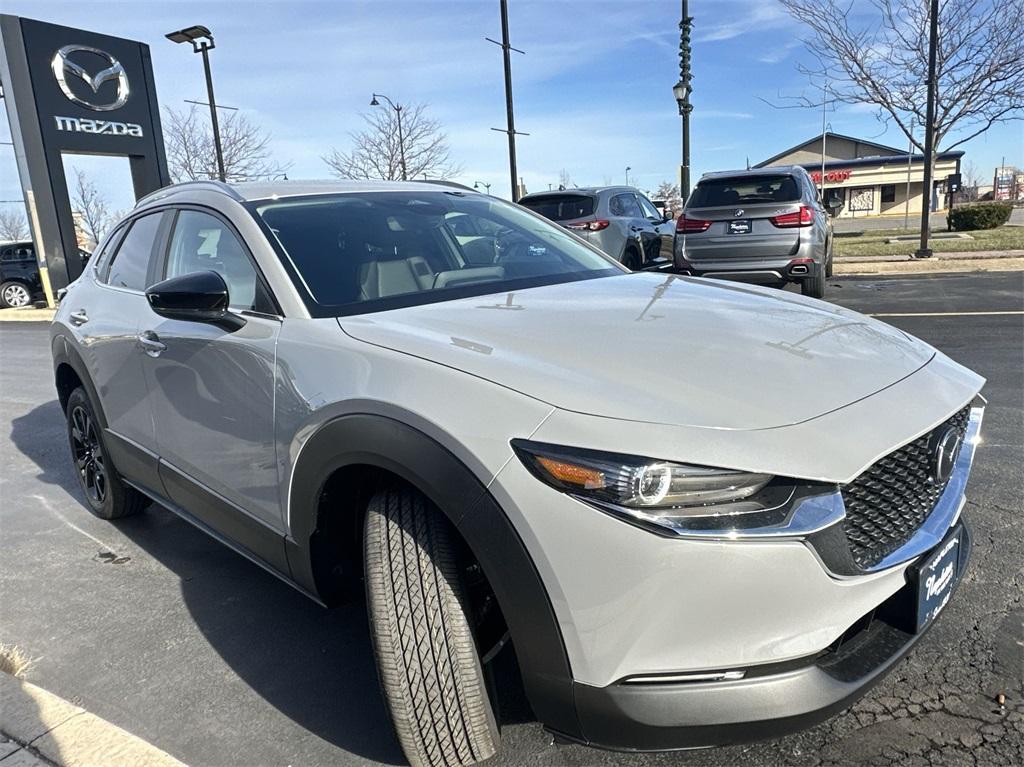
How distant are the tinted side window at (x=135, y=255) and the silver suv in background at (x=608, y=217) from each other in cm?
713

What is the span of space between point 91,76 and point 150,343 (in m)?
19.0

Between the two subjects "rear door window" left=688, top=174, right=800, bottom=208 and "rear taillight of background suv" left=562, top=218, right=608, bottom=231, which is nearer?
"rear door window" left=688, top=174, right=800, bottom=208

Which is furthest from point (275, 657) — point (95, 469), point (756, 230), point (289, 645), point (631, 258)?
point (631, 258)

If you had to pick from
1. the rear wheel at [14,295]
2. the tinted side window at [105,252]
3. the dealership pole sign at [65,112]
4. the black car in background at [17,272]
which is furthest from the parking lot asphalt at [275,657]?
the rear wheel at [14,295]

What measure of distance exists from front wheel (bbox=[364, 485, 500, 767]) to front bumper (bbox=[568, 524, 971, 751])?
→ 332 mm

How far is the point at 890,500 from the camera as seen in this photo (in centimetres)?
171

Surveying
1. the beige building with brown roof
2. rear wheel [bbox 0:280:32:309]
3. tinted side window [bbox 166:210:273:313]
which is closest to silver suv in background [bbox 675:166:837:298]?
tinted side window [bbox 166:210:273:313]

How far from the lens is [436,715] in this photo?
1.83 m

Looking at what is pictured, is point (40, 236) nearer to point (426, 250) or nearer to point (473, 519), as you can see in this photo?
point (426, 250)

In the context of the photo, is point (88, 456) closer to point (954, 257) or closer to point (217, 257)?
point (217, 257)

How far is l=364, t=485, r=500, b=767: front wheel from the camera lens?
181cm

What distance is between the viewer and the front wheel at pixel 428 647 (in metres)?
1.81

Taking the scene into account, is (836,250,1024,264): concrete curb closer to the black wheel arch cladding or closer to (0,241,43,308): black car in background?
the black wheel arch cladding

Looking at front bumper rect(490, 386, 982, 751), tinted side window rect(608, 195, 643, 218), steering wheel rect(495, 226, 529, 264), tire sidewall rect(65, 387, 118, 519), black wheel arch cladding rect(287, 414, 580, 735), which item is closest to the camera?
front bumper rect(490, 386, 982, 751)
